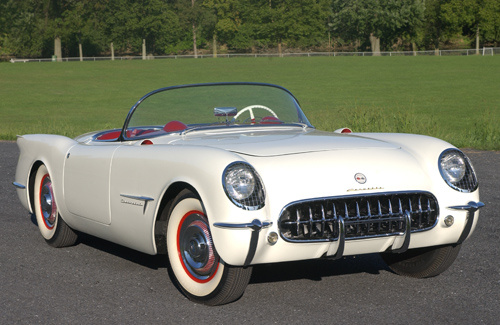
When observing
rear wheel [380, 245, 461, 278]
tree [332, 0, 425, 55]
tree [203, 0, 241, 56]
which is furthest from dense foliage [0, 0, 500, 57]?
rear wheel [380, 245, 461, 278]

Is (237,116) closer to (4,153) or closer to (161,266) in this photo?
(161,266)

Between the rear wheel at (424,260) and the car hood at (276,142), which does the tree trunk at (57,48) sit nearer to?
the car hood at (276,142)

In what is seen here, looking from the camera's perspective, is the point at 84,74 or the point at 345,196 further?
the point at 84,74

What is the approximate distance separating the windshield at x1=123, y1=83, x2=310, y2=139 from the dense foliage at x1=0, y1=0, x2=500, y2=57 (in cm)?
8129

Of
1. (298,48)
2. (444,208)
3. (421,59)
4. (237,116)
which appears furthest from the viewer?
(298,48)

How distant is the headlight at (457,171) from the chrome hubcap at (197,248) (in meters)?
1.45

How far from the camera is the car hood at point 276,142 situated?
14.3 feet

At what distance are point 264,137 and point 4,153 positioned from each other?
31.6ft

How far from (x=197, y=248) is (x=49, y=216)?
7.35ft

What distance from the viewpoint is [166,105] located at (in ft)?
18.5

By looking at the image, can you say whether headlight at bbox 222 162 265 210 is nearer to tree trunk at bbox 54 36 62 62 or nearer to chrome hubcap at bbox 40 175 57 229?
chrome hubcap at bbox 40 175 57 229

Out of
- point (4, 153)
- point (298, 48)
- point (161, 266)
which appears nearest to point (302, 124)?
point (161, 266)

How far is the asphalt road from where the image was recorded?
398 centimetres

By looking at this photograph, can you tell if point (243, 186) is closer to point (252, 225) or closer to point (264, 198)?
point (264, 198)
